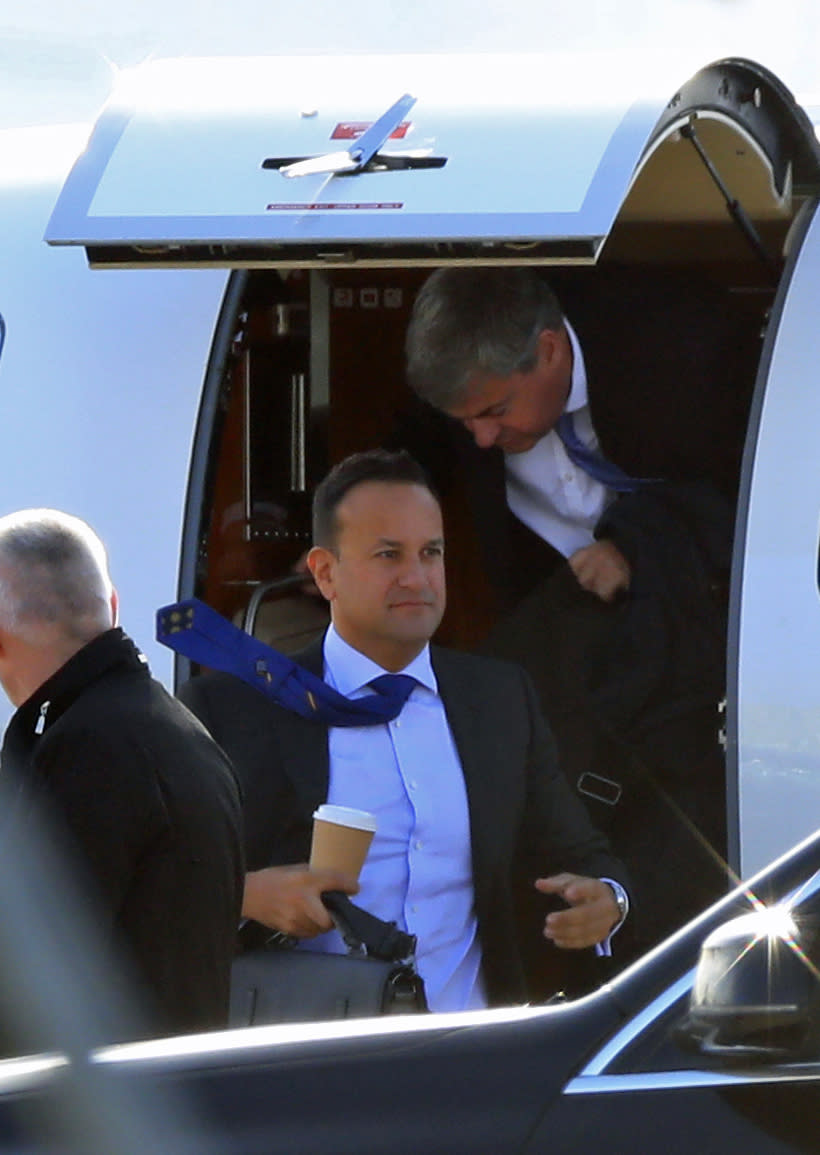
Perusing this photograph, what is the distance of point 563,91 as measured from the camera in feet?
15.6

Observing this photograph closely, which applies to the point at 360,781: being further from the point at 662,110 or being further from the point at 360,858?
the point at 662,110

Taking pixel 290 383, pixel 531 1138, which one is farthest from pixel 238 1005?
pixel 290 383

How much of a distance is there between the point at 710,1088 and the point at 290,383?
3.63 meters

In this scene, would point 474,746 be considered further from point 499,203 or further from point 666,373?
point 666,373

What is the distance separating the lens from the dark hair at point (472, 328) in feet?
17.2

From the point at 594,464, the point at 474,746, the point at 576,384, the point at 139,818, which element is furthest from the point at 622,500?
the point at 139,818

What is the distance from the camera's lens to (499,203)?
4379mm

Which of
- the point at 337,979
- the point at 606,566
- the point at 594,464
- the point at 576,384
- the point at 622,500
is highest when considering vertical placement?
the point at 576,384

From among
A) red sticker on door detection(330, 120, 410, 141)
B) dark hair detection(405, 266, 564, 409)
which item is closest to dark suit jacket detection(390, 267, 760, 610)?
dark hair detection(405, 266, 564, 409)

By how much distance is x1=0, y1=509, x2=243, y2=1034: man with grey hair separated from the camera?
3518 mm

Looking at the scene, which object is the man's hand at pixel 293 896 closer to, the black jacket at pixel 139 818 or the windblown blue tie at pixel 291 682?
the windblown blue tie at pixel 291 682

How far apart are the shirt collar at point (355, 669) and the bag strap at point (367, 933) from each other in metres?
0.48

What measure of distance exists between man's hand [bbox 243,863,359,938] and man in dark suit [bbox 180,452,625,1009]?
21mm

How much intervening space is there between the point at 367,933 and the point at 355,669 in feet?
1.85
